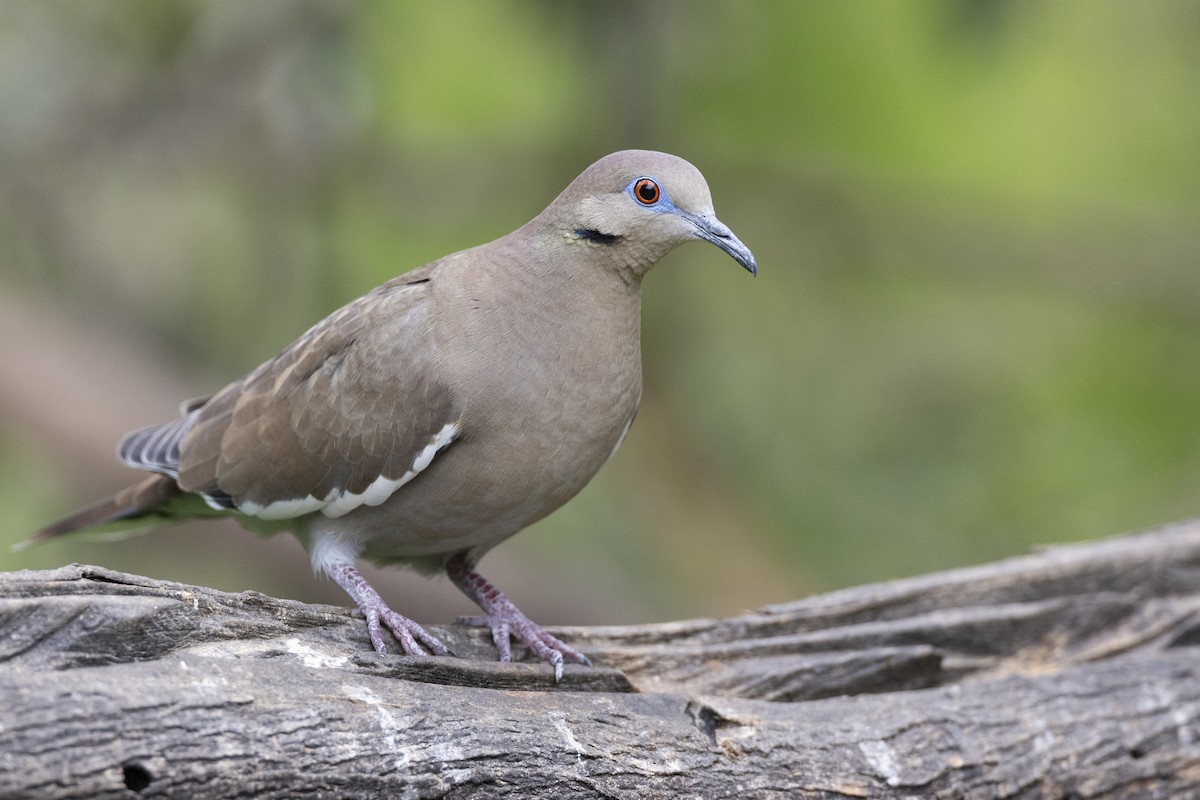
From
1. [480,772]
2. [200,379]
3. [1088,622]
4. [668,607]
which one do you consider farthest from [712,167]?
[480,772]

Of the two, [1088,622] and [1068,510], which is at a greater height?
[1068,510]

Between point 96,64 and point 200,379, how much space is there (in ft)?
6.53

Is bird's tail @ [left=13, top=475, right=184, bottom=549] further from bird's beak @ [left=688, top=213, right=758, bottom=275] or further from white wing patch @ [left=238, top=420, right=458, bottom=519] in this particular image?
bird's beak @ [left=688, top=213, right=758, bottom=275]

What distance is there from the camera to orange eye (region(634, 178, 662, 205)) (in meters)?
3.52

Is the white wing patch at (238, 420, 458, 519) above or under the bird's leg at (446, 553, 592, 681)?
above

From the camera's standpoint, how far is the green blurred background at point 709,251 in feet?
22.0

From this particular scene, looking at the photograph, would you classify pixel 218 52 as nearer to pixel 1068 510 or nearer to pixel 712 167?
pixel 712 167

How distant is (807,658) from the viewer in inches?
153

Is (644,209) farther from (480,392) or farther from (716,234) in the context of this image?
(480,392)

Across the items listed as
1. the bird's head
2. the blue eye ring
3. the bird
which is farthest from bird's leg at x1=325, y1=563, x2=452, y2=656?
the blue eye ring

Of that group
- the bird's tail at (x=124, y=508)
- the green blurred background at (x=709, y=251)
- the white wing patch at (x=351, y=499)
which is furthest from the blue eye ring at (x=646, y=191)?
the green blurred background at (x=709, y=251)

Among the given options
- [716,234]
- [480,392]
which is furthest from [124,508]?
[716,234]

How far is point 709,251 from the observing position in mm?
8023

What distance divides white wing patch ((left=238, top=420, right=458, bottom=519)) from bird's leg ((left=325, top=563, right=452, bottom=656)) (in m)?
0.23
